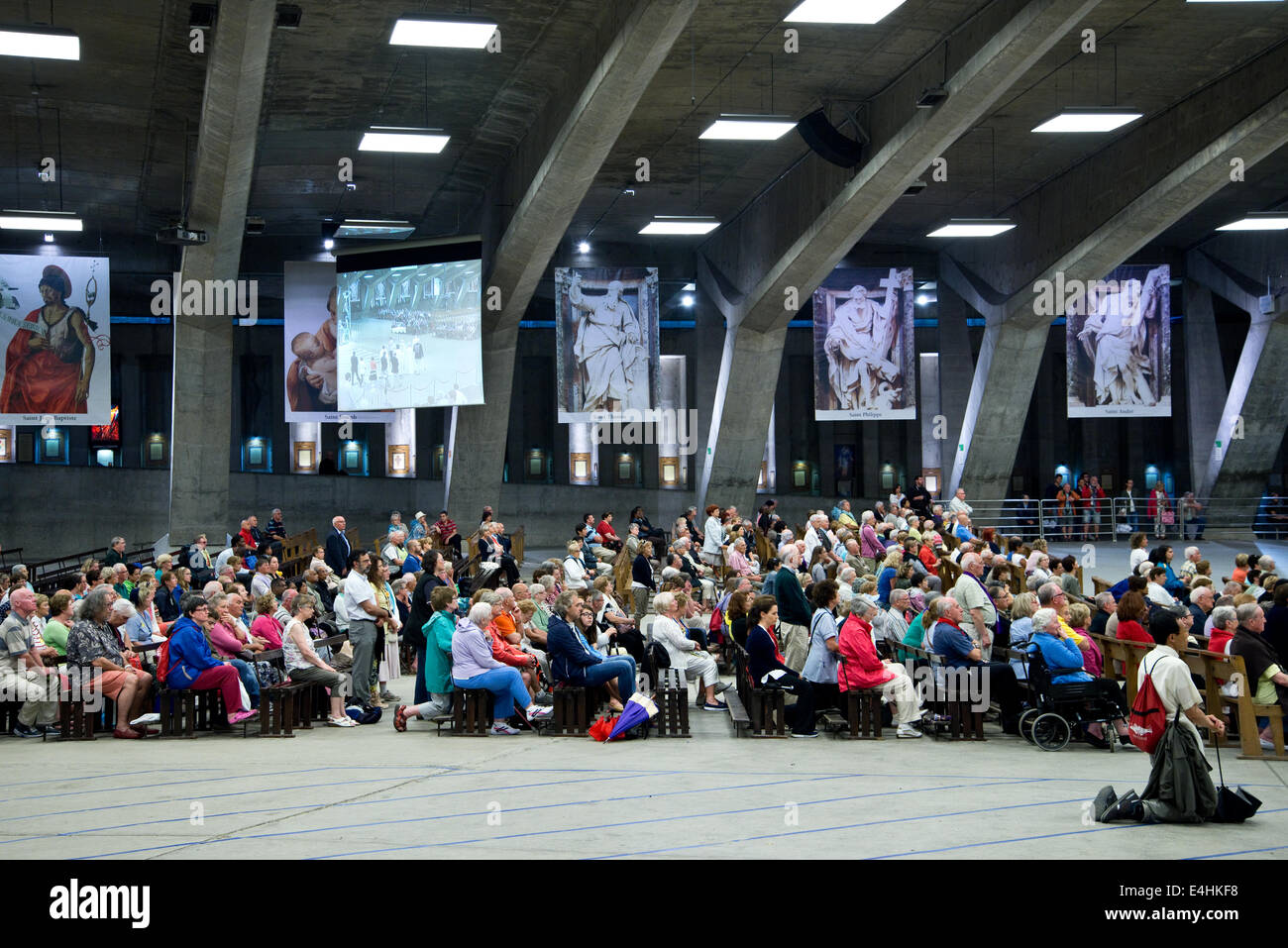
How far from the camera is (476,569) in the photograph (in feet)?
60.1

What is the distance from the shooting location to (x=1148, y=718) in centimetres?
704

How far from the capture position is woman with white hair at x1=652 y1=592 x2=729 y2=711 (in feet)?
35.5

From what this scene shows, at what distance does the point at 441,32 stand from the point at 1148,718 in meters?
11.3

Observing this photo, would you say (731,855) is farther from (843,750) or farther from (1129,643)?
(1129,643)

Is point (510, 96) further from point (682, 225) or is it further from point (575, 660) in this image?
point (575, 660)

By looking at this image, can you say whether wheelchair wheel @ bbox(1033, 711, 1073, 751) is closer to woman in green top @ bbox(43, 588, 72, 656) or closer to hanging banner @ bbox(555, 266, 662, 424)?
woman in green top @ bbox(43, 588, 72, 656)

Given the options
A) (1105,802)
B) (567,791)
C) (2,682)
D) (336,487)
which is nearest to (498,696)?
(567,791)

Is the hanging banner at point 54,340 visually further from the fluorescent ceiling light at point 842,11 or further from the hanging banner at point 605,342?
the fluorescent ceiling light at point 842,11

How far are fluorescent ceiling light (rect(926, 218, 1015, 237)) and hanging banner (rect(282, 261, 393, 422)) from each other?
1098 cm

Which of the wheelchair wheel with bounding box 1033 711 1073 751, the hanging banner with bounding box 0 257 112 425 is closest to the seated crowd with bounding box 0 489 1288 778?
the wheelchair wheel with bounding box 1033 711 1073 751

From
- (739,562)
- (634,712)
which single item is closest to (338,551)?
(739,562)

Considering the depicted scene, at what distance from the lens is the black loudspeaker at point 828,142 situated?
19.4 meters

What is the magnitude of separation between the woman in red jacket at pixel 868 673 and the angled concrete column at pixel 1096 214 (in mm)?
13009

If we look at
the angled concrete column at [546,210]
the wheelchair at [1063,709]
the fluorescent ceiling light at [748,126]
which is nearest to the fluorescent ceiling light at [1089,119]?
the fluorescent ceiling light at [748,126]
